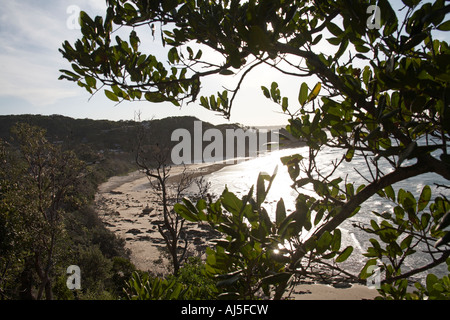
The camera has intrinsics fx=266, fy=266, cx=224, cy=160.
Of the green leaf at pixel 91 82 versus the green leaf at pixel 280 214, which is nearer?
the green leaf at pixel 280 214

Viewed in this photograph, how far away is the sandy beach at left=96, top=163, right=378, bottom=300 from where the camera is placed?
37.1 feet

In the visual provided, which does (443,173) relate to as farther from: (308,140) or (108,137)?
(108,137)

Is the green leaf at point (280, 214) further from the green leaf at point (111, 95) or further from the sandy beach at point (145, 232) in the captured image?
the sandy beach at point (145, 232)

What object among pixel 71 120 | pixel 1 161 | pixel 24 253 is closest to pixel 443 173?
pixel 24 253

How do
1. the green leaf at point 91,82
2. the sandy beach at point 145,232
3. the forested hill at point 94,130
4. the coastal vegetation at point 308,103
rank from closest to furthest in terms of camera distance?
the coastal vegetation at point 308,103 < the green leaf at point 91,82 < the sandy beach at point 145,232 < the forested hill at point 94,130

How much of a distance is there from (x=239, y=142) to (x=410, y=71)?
66536 millimetres

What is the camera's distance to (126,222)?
66.6 feet

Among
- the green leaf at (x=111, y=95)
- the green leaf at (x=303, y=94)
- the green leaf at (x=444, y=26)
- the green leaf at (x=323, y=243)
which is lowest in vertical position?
the green leaf at (x=323, y=243)

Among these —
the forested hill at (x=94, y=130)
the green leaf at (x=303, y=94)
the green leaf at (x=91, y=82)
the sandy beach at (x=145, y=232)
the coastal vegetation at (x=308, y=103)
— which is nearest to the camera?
the coastal vegetation at (x=308, y=103)

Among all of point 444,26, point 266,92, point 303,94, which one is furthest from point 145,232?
point 444,26

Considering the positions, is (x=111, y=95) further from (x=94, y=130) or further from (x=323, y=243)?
(x=94, y=130)

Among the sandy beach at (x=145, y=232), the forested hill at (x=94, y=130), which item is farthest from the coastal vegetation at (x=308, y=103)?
the forested hill at (x=94, y=130)

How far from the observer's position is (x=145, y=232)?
1841 cm

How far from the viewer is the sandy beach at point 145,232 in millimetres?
11312
